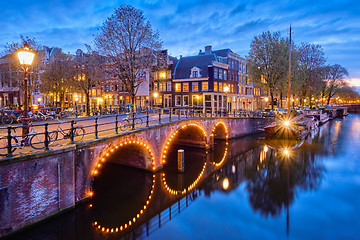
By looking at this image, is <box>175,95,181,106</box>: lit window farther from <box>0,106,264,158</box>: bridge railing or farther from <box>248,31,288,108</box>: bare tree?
<box>0,106,264,158</box>: bridge railing

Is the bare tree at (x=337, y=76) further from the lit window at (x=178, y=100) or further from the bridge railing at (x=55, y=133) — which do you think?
the bridge railing at (x=55, y=133)

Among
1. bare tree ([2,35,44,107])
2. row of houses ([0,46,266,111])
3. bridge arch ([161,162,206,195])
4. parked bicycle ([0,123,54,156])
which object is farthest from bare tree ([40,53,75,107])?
bridge arch ([161,162,206,195])

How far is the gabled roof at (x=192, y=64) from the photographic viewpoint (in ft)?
129

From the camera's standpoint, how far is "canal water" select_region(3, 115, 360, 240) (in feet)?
31.9

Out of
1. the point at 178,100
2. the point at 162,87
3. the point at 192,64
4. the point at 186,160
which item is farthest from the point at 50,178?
the point at 192,64

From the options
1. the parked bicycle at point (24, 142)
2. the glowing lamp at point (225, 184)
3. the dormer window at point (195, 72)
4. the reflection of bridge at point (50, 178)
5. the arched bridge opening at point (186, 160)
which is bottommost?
the glowing lamp at point (225, 184)

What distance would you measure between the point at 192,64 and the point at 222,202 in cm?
3204

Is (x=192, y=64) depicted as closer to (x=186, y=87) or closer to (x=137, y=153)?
(x=186, y=87)

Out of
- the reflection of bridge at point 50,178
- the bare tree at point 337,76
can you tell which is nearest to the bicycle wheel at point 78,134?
the reflection of bridge at point 50,178

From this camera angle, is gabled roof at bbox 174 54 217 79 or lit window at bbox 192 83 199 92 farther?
lit window at bbox 192 83 199 92

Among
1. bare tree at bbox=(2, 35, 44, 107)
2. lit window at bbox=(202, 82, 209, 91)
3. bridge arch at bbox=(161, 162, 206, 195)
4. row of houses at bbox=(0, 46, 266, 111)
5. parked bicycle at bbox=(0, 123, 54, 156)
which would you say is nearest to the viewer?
parked bicycle at bbox=(0, 123, 54, 156)

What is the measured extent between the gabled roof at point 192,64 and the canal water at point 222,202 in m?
22.4

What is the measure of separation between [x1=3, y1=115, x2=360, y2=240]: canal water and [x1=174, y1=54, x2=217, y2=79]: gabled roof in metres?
22.4

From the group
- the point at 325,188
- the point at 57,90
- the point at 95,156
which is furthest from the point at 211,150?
the point at 57,90
